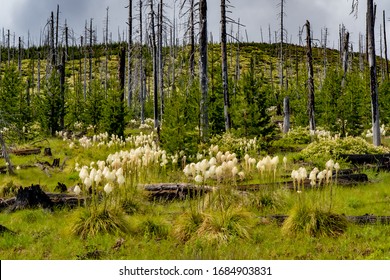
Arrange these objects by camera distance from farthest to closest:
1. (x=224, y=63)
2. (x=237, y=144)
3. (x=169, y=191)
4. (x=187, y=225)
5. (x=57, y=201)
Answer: (x=224, y=63) < (x=237, y=144) < (x=169, y=191) < (x=57, y=201) < (x=187, y=225)

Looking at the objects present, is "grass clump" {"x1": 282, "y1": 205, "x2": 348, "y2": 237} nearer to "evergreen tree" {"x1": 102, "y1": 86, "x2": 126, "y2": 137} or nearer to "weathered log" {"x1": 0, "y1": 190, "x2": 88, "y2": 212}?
"weathered log" {"x1": 0, "y1": 190, "x2": 88, "y2": 212}

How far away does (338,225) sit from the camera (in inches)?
296

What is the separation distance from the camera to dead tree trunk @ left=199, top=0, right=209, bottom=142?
1850 cm

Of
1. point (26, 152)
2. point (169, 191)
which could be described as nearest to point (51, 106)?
point (26, 152)

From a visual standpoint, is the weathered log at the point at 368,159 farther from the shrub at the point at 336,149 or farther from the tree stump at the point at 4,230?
the tree stump at the point at 4,230

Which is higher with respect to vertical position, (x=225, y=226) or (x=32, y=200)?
(x=32, y=200)

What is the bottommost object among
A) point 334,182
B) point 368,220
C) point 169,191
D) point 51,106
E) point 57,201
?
point 368,220

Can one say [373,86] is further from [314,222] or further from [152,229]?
[152,229]

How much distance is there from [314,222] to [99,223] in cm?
412

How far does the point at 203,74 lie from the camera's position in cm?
1914

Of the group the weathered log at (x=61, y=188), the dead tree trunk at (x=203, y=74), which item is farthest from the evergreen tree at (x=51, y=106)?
the weathered log at (x=61, y=188)

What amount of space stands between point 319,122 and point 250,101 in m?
10.7

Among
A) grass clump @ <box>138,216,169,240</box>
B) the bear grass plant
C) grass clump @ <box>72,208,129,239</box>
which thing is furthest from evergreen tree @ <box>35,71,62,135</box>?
the bear grass plant
